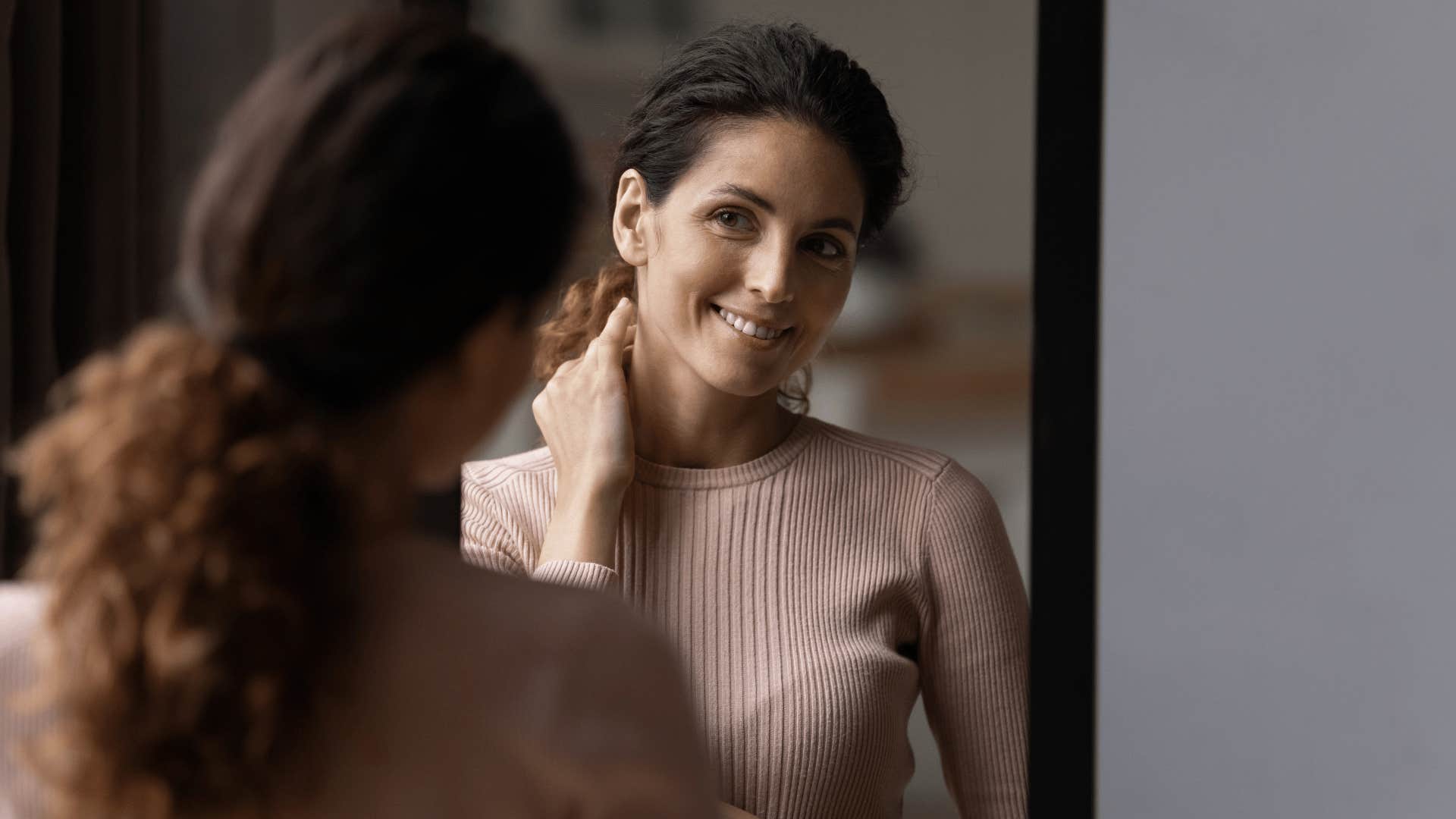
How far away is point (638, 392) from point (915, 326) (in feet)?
0.84

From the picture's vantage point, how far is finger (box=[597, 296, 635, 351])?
119cm

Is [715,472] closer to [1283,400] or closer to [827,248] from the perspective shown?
[827,248]

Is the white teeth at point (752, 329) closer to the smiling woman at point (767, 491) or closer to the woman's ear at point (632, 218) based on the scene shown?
the smiling woman at point (767, 491)

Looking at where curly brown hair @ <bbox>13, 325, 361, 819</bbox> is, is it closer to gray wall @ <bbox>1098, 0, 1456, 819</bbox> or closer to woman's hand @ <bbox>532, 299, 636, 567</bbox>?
woman's hand @ <bbox>532, 299, 636, 567</bbox>

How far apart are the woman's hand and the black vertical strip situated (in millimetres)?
349

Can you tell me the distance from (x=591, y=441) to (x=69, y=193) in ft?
2.10

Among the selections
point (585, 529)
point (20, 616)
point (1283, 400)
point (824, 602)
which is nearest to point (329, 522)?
point (20, 616)

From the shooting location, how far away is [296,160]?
1.73 feet

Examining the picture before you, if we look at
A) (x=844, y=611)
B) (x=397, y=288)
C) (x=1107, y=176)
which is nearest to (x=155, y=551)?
(x=397, y=288)

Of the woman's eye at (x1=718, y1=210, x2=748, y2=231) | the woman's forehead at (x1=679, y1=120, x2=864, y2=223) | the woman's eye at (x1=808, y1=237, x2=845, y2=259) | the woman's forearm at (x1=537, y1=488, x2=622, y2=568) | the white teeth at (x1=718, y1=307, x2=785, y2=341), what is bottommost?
the woman's forearm at (x1=537, y1=488, x2=622, y2=568)

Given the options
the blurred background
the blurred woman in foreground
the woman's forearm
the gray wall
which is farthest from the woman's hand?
the blurred woman in foreground

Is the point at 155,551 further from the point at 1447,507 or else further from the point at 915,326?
the point at 1447,507

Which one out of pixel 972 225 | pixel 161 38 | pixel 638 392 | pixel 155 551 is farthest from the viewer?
pixel 161 38

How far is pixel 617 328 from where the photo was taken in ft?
3.92
